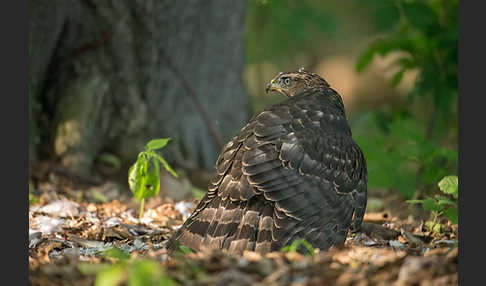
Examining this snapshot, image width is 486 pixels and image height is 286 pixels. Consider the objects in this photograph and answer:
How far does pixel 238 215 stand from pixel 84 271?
1325 millimetres

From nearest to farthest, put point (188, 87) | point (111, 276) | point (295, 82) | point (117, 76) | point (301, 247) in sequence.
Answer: point (111, 276) → point (301, 247) → point (295, 82) → point (117, 76) → point (188, 87)

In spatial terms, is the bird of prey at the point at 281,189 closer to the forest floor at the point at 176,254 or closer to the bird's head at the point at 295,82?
the forest floor at the point at 176,254

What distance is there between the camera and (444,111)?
7070 millimetres

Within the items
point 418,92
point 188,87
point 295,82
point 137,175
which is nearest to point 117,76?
point 188,87

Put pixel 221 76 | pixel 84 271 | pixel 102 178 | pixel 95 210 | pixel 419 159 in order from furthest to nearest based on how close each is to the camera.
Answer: pixel 221 76, pixel 102 178, pixel 419 159, pixel 95 210, pixel 84 271

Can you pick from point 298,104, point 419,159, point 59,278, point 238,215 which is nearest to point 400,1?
point 419,159

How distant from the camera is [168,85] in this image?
6871mm

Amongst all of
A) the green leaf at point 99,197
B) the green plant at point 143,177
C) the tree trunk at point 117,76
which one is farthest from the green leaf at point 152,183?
the tree trunk at point 117,76

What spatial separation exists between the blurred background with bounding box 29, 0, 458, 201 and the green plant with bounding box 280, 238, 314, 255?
251 centimetres

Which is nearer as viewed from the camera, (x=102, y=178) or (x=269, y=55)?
(x=102, y=178)

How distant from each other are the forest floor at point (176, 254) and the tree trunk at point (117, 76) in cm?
Answer: 54

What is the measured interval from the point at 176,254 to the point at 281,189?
810 mm

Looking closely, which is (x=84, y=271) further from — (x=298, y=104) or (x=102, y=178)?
(x=102, y=178)

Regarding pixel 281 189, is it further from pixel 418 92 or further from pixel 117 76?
pixel 418 92
